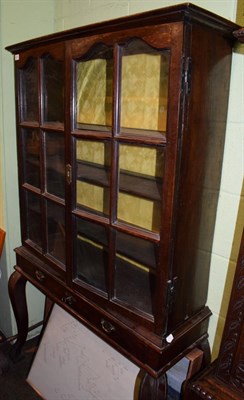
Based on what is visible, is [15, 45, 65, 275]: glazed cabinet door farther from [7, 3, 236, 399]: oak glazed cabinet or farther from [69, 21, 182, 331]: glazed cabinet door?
[69, 21, 182, 331]: glazed cabinet door

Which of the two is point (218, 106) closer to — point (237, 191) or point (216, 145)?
point (216, 145)

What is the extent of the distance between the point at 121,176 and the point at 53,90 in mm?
479

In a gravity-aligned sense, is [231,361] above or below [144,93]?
below

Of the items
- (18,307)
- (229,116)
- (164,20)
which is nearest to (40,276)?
(18,307)

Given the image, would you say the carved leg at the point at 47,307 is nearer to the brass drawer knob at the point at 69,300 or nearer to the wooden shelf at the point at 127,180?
the brass drawer knob at the point at 69,300

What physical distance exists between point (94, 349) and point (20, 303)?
0.54 m

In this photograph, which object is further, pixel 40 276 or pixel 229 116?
pixel 40 276

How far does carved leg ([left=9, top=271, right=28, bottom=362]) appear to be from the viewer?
5.63ft

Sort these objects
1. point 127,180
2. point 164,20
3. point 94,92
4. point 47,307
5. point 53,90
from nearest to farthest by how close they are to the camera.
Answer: point 164,20
point 127,180
point 53,90
point 94,92
point 47,307

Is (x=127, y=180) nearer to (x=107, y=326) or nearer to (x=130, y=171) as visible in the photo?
(x=130, y=171)

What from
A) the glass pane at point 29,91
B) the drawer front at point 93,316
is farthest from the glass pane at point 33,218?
the glass pane at point 29,91

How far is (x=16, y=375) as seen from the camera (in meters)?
1.82

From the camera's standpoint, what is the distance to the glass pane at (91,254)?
1.28m

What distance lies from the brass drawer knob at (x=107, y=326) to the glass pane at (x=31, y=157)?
674 mm
